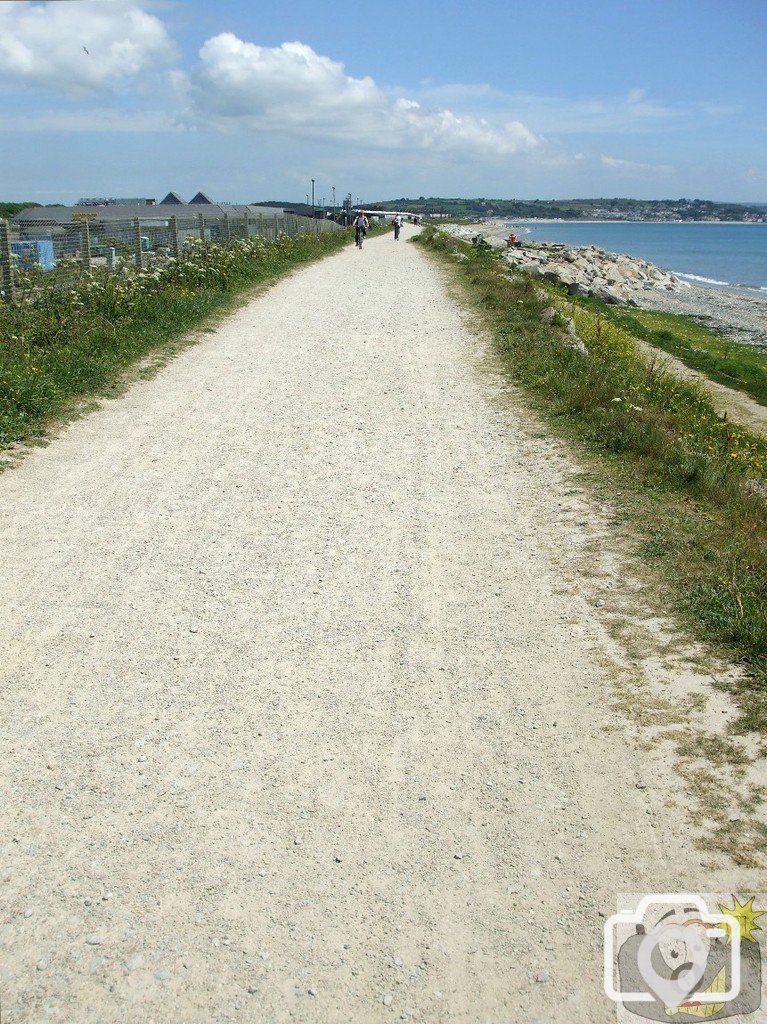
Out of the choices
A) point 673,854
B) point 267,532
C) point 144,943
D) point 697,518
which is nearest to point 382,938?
point 144,943

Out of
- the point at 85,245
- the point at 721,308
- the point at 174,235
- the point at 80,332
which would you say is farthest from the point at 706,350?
the point at 80,332

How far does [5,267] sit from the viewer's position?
11602 mm

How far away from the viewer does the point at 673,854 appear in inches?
131

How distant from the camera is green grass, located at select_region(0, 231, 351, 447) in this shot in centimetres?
859

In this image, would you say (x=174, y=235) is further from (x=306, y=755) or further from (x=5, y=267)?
(x=306, y=755)

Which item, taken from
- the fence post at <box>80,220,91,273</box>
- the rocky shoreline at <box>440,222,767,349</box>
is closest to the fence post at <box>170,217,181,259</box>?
the fence post at <box>80,220,91,273</box>

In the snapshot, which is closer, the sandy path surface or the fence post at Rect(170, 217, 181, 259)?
the sandy path surface

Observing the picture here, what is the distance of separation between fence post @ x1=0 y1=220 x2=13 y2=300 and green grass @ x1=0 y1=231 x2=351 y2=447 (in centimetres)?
15

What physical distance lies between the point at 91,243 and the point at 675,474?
36.4 ft

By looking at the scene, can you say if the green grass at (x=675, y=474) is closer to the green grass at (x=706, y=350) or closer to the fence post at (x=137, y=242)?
the green grass at (x=706, y=350)

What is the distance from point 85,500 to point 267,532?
160 cm

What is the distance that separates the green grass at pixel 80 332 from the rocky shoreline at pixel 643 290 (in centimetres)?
1913

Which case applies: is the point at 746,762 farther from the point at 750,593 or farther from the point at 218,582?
the point at 218,582

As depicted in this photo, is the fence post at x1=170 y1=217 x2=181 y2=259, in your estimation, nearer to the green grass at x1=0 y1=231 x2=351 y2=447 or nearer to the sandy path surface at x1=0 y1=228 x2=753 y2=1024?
the green grass at x1=0 y1=231 x2=351 y2=447
